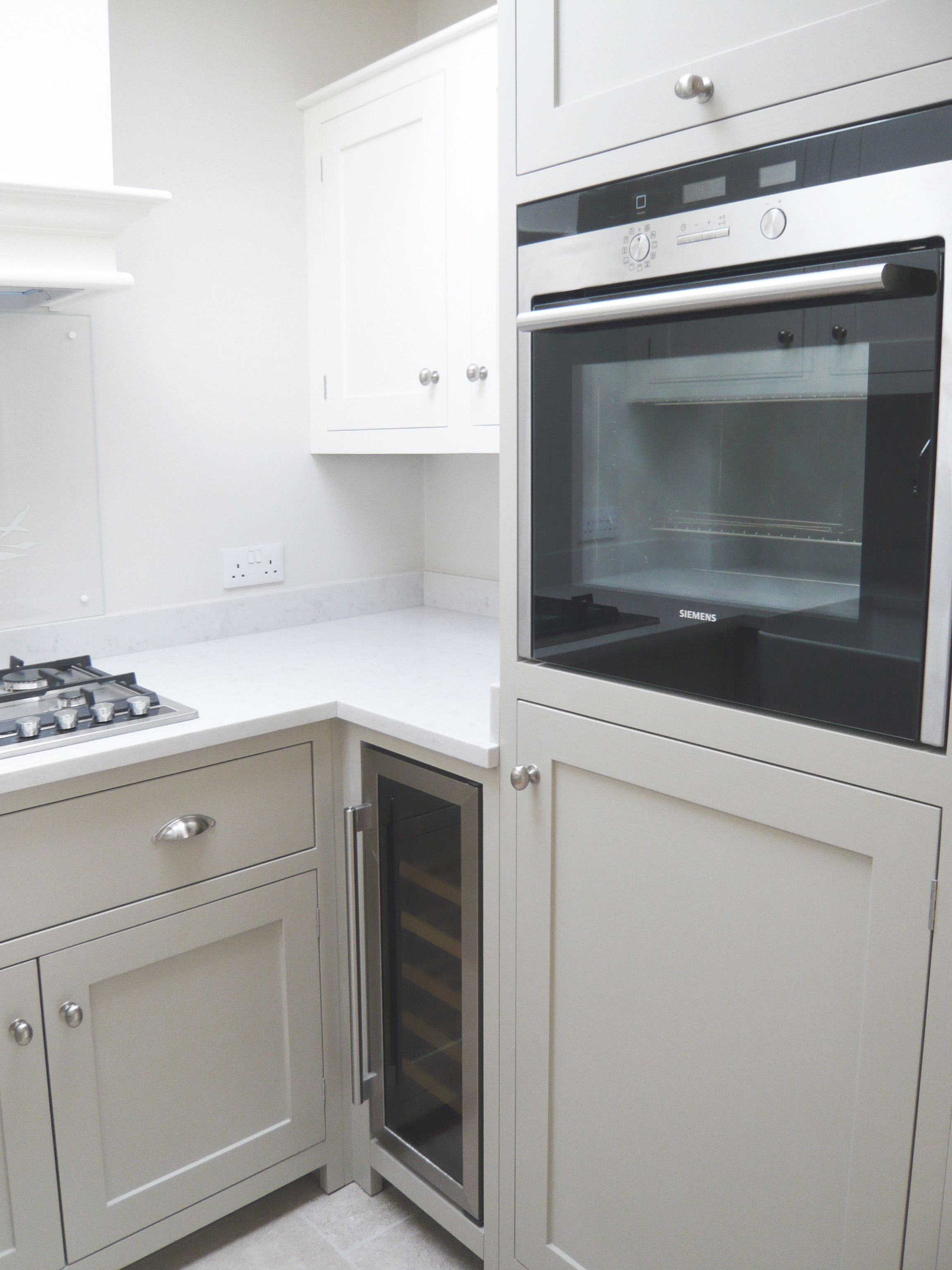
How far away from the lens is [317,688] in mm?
1782

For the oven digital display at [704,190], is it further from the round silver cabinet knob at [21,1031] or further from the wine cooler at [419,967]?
the round silver cabinet knob at [21,1031]

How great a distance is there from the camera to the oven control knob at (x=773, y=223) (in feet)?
3.34

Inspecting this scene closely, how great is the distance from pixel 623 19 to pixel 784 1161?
129 centimetres

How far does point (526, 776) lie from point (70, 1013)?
2.44ft

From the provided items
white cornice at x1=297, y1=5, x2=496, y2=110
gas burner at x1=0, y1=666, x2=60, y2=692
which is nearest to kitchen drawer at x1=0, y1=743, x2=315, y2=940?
gas burner at x1=0, y1=666, x2=60, y2=692

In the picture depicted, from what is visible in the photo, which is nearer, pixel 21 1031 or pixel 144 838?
pixel 21 1031

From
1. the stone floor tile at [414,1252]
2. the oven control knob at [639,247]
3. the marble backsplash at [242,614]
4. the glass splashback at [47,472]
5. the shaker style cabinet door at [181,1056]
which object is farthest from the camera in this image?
the marble backsplash at [242,614]

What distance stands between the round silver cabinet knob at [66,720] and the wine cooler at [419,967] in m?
0.46

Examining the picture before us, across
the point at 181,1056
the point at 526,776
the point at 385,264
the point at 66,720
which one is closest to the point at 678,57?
the point at 526,776

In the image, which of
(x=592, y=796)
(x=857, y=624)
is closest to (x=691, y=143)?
(x=857, y=624)

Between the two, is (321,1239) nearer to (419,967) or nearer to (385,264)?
(419,967)

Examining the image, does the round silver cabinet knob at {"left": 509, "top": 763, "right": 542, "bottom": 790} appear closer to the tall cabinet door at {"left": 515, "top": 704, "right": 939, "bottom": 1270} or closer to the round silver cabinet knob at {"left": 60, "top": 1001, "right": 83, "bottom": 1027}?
the tall cabinet door at {"left": 515, "top": 704, "right": 939, "bottom": 1270}

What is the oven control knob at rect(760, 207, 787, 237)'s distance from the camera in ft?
3.34

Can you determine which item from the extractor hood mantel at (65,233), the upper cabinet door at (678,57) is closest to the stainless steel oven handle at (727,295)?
the upper cabinet door at (678,57)
